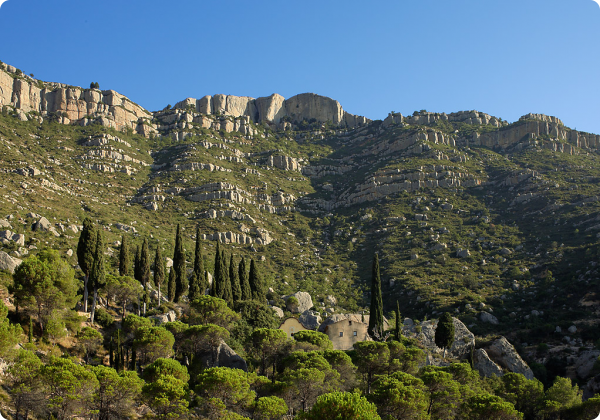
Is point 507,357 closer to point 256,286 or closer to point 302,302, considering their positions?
point 302,302

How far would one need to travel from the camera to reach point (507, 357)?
46094mm

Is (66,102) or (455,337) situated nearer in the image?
(455,337)

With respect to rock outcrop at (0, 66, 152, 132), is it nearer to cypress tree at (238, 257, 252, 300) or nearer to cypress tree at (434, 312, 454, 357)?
cypress tree at (238, 257, 252, 300)

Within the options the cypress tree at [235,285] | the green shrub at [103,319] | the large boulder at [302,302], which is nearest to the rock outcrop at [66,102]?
the cypress tree at [235,285]

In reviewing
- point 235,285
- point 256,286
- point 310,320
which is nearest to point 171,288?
point 235,285

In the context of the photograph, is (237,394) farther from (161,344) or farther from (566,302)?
(566,302)

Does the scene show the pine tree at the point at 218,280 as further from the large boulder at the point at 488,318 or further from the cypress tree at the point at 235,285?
the large boulder at the point at 488,318

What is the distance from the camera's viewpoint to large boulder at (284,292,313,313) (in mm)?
61438

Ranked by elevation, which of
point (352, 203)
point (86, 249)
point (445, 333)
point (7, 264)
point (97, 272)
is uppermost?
point (352, 203)

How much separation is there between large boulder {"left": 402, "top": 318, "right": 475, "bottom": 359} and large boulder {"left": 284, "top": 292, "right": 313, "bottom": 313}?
1631 cm

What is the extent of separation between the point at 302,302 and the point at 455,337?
75.4ft

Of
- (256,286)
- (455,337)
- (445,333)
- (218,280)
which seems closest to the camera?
(445,333)

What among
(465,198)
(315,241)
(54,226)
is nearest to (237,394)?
(54,226)

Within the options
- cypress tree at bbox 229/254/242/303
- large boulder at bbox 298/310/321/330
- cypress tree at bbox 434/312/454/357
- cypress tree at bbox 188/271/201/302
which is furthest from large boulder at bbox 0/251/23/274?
cypress tree at bbox 434/312/454/357
